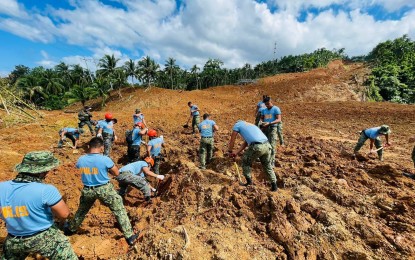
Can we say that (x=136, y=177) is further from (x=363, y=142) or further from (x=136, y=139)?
(x=363, y=142)

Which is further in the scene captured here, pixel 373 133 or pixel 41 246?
pixel 373 133

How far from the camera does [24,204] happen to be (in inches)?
93.9

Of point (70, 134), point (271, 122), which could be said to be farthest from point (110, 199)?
point (70, 134)

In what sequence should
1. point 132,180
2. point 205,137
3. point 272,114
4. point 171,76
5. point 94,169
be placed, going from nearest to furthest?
point 94,169
point 132,180
point 272,114
point 205,137
point 171,76

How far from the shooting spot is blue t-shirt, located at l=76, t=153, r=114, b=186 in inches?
142

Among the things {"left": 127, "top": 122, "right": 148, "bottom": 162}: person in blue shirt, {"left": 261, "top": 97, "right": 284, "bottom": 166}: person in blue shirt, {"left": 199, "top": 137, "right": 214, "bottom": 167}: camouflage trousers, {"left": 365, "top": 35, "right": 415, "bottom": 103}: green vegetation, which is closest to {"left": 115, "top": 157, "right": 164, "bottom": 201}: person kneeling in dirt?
{"left": 199, "top": 137, "right": 214, "bottom": 167}: camouflage trousers

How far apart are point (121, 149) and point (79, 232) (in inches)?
196

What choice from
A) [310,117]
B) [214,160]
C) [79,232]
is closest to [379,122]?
[310,117]

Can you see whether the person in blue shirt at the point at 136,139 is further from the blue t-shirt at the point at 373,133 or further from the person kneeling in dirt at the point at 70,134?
the blue t-shirt at the point at 373,133

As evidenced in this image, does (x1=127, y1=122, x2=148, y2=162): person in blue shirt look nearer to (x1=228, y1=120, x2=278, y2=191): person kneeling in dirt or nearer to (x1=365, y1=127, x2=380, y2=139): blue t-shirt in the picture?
(x1=228, y1=120, x2=278, y2=191): person kneeling in dirt

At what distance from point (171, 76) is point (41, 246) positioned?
4015 centimetres

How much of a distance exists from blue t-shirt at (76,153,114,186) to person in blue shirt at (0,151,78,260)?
3.25 ft

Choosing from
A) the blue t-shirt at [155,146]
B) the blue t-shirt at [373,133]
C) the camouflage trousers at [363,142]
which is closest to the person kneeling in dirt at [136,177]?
the blue t-shirt at [155,146]

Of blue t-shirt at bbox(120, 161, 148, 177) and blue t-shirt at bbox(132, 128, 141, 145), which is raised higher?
blue t-shirt at bbox(132, 128, 141, 145)
